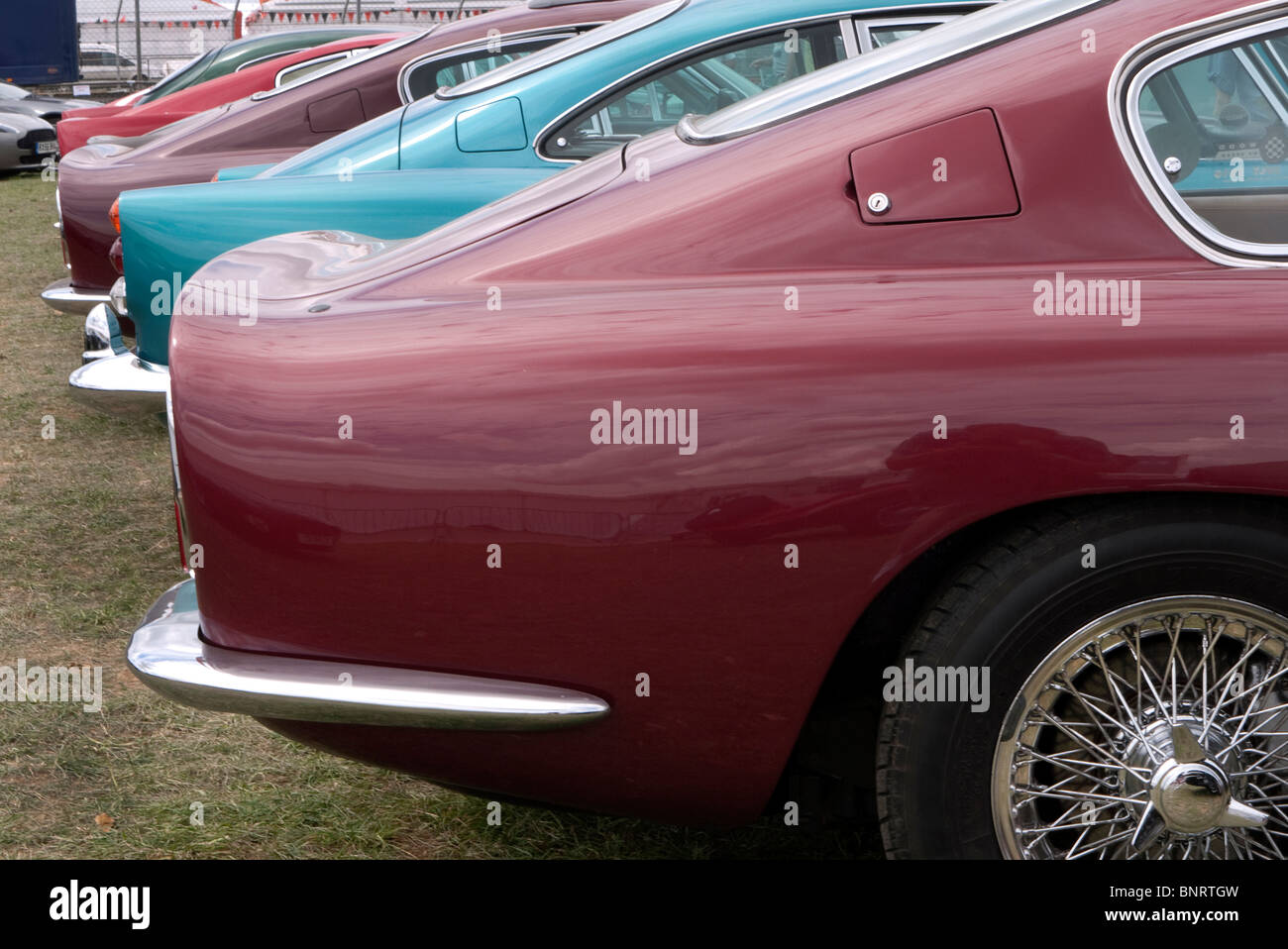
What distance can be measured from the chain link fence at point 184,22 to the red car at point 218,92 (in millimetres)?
9181

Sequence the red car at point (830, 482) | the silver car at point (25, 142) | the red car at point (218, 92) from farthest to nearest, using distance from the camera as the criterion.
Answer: the silver car at point (25, 142) < the red car at point (218, 92) < the red car at point (830, 482)

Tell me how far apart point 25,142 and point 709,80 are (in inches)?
466

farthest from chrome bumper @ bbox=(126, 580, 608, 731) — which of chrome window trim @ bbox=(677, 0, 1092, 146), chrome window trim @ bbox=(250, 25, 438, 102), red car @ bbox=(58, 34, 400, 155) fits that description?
red car @ bbox=(58, 34, 400, 155)

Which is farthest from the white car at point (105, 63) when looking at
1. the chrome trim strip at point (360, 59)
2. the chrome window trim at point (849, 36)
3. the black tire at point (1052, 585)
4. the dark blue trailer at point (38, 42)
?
the black tire at point (1052, 585)

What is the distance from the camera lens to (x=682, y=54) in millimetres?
4148

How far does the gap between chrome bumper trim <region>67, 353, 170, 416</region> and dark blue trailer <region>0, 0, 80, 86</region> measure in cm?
1663

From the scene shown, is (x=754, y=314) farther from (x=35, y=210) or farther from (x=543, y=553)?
(x=35, y=210)

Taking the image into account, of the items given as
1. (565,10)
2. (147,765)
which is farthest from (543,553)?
(565,10)

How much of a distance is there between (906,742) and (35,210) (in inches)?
449

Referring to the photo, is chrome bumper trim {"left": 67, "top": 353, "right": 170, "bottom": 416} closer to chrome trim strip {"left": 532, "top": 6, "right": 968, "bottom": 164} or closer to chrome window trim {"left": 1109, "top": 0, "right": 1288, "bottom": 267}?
chrome trim strip {"left": 532, "top": 6, "right": 968, "bottom": 164}

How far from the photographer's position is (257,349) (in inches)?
77.3

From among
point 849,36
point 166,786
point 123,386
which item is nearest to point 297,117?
point 123,386

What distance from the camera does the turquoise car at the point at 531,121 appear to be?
13.0 ft

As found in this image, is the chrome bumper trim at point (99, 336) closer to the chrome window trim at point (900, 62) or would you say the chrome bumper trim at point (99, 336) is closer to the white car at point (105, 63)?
the chrome window trim at point (900, 62)
